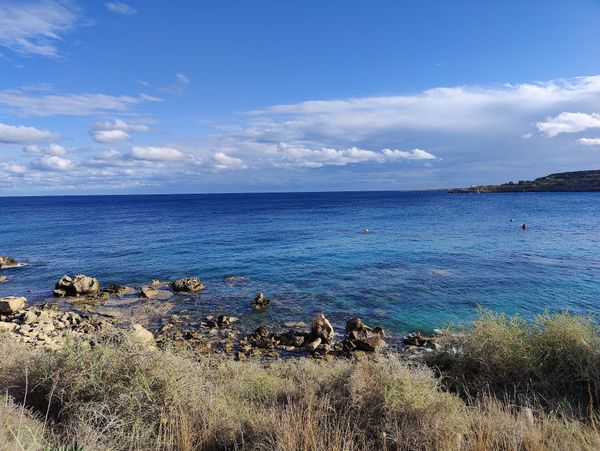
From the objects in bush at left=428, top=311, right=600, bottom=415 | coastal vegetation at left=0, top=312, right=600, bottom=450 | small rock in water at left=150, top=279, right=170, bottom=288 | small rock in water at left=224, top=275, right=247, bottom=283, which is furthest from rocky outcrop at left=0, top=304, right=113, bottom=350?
bush at left=428, top=311, right=600, bottom=415

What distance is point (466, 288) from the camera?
75.2ft

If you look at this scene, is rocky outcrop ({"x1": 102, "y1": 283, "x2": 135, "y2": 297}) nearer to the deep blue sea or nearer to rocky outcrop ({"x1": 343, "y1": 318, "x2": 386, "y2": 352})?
the deep blue sea

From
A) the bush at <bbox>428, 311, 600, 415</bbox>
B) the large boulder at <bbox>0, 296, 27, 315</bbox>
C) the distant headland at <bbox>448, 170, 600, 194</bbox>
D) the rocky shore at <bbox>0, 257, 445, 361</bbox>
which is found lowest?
the rocky shore at <bbox>0, 257, 445, 361</bbox>

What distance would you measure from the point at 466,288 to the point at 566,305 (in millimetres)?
5127

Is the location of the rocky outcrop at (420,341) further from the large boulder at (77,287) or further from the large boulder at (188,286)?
the large boulder at (77,287)

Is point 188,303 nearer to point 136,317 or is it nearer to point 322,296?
point 136,317

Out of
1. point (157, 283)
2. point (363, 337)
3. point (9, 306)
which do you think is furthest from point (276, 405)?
point (157, 283)

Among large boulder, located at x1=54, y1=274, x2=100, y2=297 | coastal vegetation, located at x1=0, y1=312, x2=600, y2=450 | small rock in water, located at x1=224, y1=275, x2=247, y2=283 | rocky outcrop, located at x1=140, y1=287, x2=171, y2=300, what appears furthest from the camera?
small rock in water, located at x1=224, y1=275, x2=247, y2=283

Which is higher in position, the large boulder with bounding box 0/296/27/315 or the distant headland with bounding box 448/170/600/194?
the distant headland with bounding box 448/170/600/194

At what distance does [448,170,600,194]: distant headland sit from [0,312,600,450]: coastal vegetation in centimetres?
17927

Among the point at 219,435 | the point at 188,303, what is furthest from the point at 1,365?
the point at 188,303

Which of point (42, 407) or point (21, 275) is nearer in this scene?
point (42, 407)

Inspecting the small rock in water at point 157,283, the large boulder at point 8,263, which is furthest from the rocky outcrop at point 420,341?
the large boulder at point 8,263

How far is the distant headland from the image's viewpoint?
154 meters
